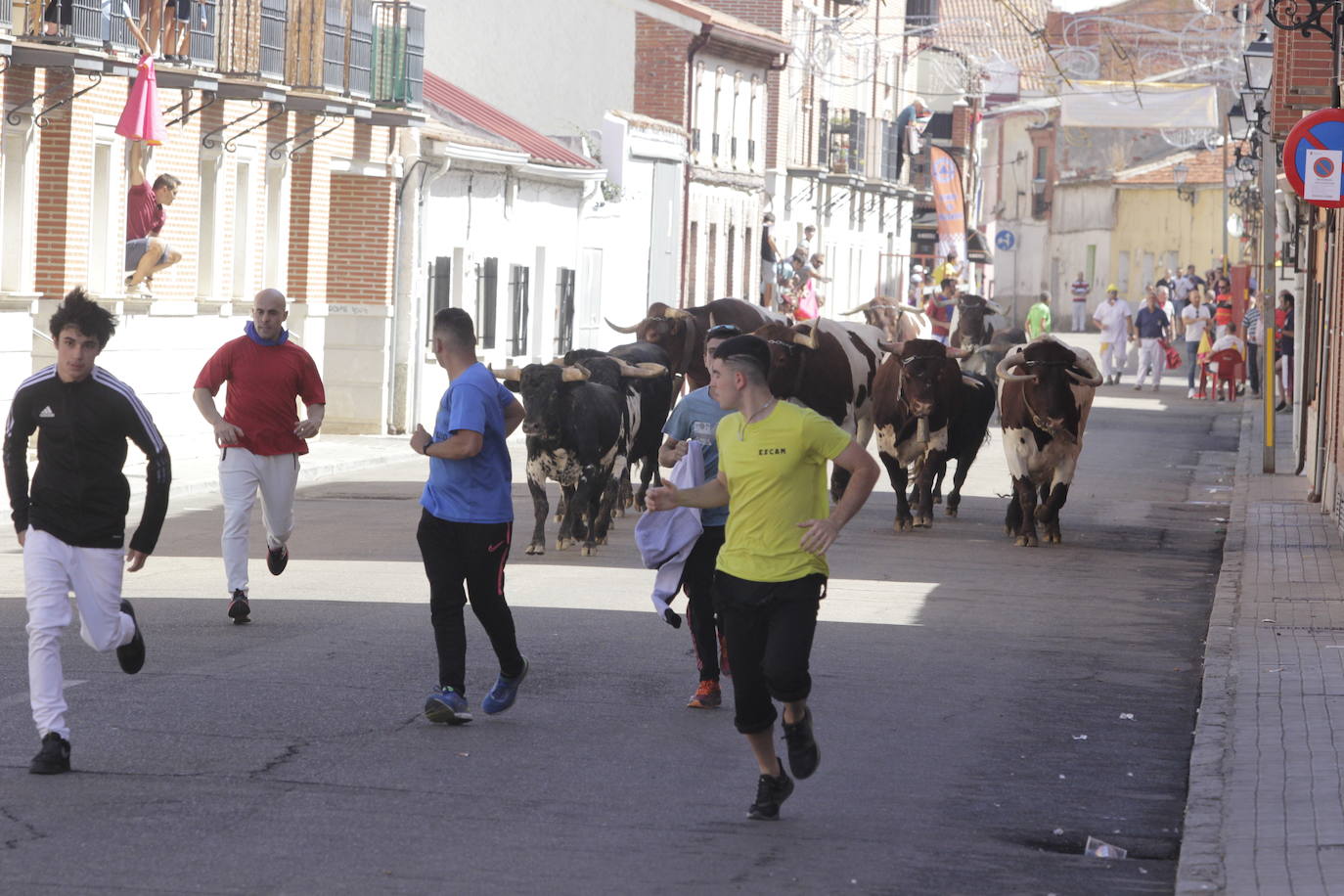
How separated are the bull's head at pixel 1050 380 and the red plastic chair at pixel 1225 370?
2422 centimetres

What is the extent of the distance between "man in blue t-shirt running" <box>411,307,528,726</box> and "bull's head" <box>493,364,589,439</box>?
21.3ft

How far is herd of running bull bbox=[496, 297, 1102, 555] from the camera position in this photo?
1652 cm

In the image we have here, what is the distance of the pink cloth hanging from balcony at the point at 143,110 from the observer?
22969mm

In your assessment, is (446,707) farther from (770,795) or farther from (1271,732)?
(1271,732)

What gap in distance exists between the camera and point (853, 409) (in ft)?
68.1

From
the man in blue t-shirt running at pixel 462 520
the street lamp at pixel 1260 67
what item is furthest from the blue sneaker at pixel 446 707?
the street lamp at pixel 1260 67

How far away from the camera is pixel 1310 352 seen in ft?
86.0

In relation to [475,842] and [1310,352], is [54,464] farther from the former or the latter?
[1310,352]

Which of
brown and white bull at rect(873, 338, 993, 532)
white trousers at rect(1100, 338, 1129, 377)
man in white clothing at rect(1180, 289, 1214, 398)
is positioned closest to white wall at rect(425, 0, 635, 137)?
white trousers at rect(1100, 338, 1129, 377)

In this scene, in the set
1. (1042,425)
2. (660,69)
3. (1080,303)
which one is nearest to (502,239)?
(660,69)

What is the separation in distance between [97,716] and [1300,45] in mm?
17791

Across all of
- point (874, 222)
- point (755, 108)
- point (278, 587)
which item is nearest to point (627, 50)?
point (755, 108)

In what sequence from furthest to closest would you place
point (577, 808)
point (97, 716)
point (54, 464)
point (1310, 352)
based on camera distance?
point (1310, 352) → point (97, 716) → point (54, 464) → point (577, 808)

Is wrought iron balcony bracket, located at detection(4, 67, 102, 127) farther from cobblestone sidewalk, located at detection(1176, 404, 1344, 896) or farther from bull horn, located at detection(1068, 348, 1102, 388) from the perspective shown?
cobblestone sidewalk, located at detection(1176, 404, 1344, 896)
